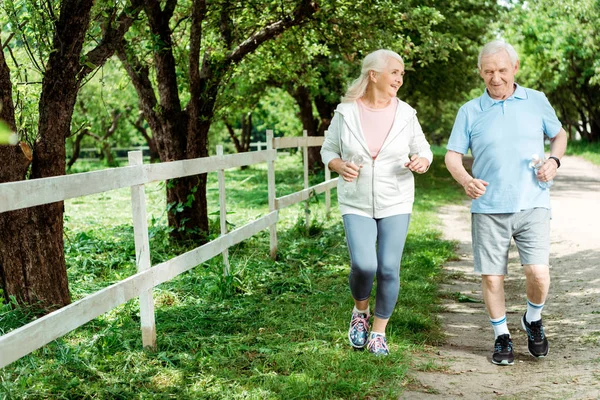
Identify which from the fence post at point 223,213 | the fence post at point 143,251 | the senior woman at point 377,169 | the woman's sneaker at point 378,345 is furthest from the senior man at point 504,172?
the fence post at point 223,213

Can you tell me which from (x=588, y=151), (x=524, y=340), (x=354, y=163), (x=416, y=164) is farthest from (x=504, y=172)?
(x=588, y=151)

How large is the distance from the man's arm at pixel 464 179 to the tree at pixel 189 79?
4433 millimetres

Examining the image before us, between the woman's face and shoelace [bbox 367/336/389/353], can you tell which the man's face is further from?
shoelace [bbox 367/336/389/353]

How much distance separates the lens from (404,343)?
4898mm

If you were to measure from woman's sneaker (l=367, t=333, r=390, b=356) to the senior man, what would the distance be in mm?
691

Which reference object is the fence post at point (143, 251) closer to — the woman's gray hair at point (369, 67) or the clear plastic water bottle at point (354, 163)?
the clear plastic water bottle at point (354, 163)

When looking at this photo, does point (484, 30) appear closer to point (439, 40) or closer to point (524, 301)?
point (439, 40)

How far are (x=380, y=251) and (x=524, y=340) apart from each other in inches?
55.6

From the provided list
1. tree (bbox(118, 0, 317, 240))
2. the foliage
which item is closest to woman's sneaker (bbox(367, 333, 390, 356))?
tree (bbox(118, 0, 317, 240))

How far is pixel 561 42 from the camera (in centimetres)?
3069

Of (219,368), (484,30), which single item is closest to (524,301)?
(219,368)

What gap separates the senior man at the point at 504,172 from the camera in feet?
14.5

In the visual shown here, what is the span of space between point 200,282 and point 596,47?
25358 mm

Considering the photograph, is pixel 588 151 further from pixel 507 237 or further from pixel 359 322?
pixel 359 322
